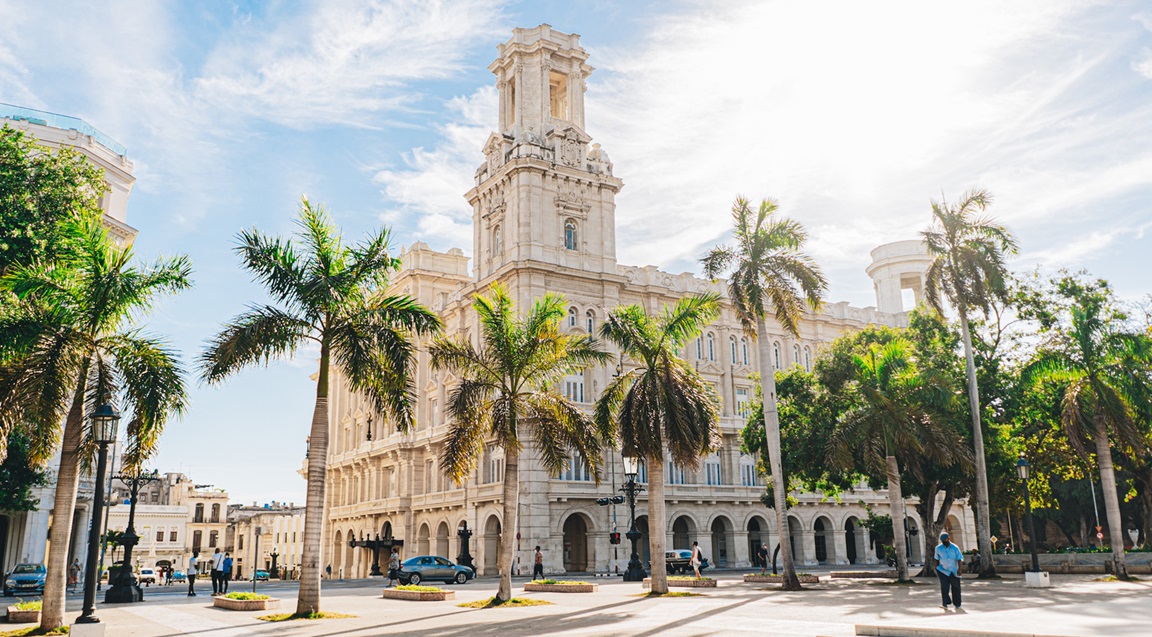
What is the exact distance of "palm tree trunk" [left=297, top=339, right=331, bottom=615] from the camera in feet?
66.2

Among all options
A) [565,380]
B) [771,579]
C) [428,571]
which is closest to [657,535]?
[771,579]

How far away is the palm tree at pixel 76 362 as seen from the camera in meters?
17.3

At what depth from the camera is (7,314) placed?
17922 millimetres

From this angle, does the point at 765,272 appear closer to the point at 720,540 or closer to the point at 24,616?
the point at 24,616

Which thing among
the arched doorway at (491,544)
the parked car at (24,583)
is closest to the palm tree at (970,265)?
the arched doorway at (491,544)

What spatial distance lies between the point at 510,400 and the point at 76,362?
1043 centimetres

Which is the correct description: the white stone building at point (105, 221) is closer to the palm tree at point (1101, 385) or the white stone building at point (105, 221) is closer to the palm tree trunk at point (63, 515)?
the palm tree trunk at point (63, 515)

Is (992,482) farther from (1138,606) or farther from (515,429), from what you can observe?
(515,429)

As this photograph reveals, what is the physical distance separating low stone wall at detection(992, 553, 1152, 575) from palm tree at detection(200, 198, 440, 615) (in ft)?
82.6

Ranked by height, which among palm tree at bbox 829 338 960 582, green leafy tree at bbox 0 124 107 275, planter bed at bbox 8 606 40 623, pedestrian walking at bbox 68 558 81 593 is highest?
green leafy tree at bbox 0 124 107 275

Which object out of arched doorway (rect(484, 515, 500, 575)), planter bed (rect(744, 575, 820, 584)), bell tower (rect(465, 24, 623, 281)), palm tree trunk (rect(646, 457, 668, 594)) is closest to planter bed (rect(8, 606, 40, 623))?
palm tree trunk (rect(646, 457, 668, 594))

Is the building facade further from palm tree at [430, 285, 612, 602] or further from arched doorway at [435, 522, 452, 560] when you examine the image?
palm tree at [430, 285, 612, 602]

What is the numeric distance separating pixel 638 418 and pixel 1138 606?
12.3 metres

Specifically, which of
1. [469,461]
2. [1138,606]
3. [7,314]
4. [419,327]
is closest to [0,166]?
[7,314]
